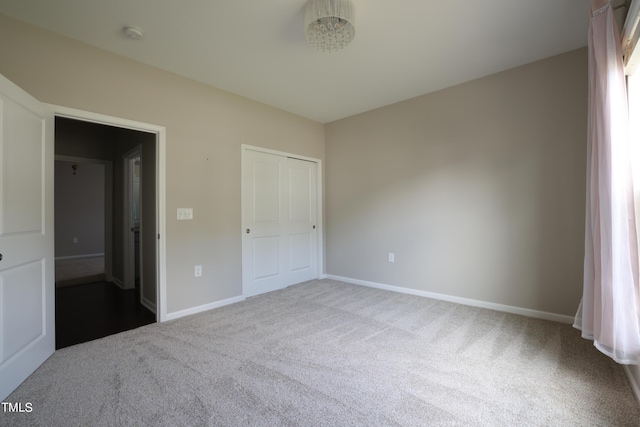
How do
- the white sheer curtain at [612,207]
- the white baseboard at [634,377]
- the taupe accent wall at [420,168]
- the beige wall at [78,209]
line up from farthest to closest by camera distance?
the beige wall at [78,209] → the taupe accent wall at [420,168] → the white baseboard at [634,377] → the white sheer curtain at [612,207]

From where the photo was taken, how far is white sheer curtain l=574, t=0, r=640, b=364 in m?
1.54

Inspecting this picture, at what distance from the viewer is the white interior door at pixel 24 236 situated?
5.70ft

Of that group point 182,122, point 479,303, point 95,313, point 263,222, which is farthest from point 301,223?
point 95,313

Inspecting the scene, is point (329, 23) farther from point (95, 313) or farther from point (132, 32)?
point (95, 313)

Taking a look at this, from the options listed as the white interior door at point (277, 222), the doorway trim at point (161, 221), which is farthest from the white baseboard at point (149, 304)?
the white interior door at point (277, 222)

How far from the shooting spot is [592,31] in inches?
70.1

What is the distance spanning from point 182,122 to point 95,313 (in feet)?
7.63

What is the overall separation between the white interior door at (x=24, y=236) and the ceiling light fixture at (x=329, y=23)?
1942 millimetres

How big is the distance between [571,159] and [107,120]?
4288 millimetres

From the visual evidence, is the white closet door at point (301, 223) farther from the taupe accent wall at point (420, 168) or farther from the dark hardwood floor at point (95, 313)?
the dark hardwood floor at point (95, 313)

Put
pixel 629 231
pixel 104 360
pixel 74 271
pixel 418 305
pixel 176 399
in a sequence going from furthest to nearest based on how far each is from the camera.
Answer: pixel 74 271, pixel 418 305, pixel 104 360, pixel 176 399, pixel 629 231

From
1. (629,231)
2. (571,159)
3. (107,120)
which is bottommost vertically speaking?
(629,231)

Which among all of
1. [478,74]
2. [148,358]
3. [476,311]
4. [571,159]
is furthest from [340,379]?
[478,74]

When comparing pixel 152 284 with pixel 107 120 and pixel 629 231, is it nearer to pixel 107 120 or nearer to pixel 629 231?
pixel 107 120
